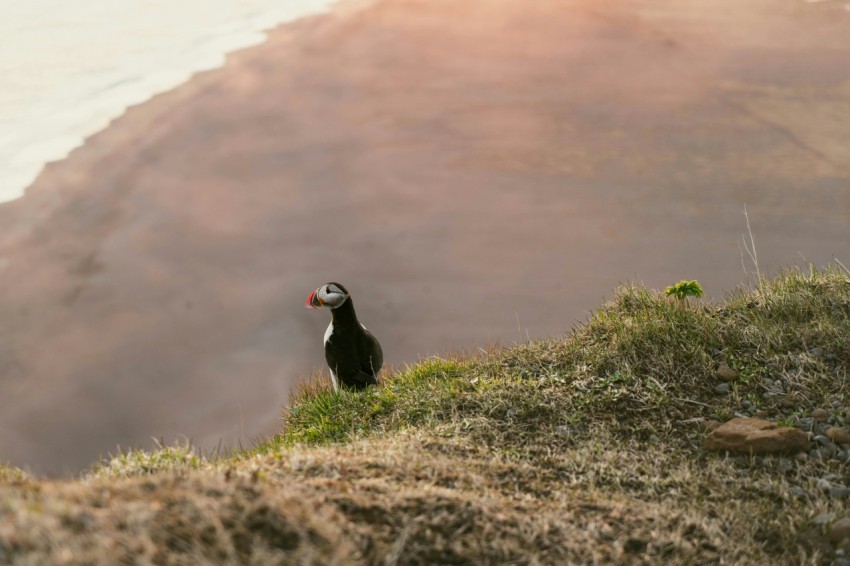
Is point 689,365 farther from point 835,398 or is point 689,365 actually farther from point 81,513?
point 81,513

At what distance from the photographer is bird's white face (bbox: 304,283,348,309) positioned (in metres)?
6.94

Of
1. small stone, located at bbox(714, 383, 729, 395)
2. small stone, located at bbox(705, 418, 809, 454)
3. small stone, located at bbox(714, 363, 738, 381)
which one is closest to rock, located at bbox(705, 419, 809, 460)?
small stone, located at bbox(705, 418, 809, 454)

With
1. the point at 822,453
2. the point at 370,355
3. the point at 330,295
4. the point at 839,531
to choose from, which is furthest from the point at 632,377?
the point at 330,295

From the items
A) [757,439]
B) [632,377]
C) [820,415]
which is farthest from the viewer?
[632,377]

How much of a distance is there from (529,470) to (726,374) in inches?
85.0

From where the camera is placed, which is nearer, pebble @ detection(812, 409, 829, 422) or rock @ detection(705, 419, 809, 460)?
rock @ detection(705, 419, 809, 460)

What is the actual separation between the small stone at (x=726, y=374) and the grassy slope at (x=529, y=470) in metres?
0.05

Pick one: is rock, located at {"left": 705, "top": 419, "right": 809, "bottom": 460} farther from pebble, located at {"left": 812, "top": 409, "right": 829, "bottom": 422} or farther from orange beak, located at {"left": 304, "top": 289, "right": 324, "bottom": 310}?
orange beak, located at {"left": 304, "top": 289, "right": 324, "bottom": 310}

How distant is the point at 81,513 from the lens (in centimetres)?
300

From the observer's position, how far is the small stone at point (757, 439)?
16.8ft

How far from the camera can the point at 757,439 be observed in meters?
5.14

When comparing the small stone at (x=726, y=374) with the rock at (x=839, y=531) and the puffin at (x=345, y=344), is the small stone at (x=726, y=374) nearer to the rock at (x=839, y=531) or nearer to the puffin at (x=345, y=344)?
the rock at (x=839, y=531)

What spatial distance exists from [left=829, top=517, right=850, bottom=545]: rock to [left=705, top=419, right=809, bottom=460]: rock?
899 millimetres

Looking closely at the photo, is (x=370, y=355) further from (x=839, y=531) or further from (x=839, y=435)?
(x=839, y=531)
